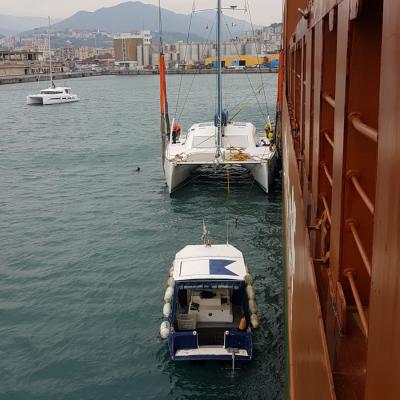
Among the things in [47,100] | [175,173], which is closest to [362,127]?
[175,173]

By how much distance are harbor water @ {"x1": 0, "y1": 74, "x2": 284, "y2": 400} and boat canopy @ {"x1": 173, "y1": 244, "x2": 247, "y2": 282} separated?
4.78ft

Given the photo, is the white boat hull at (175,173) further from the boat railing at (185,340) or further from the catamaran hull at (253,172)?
→ the boat railing at (185,340)

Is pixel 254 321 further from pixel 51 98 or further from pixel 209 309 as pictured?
pixel 51 98

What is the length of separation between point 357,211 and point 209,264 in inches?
309

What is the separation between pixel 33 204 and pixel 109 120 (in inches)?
1309

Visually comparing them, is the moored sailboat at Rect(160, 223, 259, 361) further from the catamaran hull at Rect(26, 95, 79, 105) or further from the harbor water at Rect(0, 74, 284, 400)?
the catamaran hull at Rect(26, 95, 79, 105)

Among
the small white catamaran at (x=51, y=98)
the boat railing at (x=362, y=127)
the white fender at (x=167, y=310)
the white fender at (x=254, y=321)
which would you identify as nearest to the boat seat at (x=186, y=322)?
the white fender at (x=167, y=310)

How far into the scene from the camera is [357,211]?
2994mm

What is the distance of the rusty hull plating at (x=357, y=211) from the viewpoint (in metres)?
1.61

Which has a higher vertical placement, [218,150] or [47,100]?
[47,100]

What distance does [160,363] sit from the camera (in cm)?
1023

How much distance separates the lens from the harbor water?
9.80 m

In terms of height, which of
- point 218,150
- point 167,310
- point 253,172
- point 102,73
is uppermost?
point 102,73

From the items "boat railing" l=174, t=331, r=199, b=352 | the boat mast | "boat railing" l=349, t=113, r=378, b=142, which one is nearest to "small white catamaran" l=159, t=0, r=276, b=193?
the boat mast
